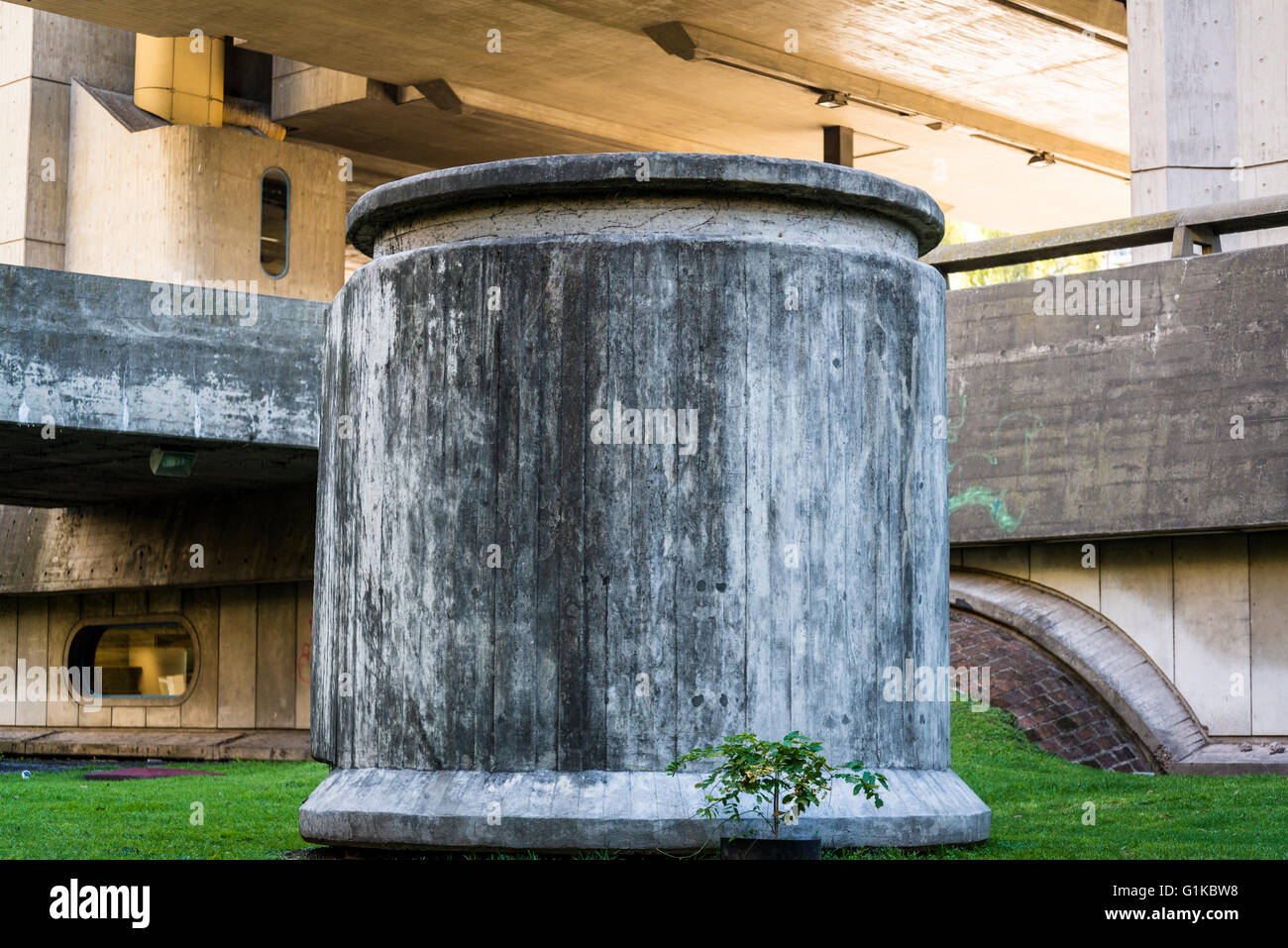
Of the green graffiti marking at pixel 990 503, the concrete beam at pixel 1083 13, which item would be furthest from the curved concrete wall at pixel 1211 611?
the concrete beam at pixel 1083 13

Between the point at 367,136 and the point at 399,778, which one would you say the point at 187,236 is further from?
the point at 399,778

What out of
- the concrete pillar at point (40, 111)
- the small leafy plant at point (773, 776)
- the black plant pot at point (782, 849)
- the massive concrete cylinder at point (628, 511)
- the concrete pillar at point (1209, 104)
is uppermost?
the concrete pillar at point (40, 111)

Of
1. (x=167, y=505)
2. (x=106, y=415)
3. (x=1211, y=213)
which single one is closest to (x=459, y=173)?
(x=106, y=415)

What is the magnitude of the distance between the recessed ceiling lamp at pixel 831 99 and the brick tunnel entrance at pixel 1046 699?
11.9m

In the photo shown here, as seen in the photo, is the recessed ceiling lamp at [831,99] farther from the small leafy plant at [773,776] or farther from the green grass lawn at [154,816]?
the small leafy plant at [773,776]

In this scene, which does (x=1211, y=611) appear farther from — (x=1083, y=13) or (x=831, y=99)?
(x=831, y=99)

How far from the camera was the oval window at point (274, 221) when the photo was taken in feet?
74.7

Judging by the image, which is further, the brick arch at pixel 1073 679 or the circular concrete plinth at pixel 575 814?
the brick arch at pixel 1073 679

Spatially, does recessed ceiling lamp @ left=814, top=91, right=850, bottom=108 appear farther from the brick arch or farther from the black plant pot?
the black plant pot

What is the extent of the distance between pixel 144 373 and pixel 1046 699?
7.74 metres

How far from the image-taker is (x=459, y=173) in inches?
282

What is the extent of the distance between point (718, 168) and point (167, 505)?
13368 mm

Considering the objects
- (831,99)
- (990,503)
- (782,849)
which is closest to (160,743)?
(990,503)
